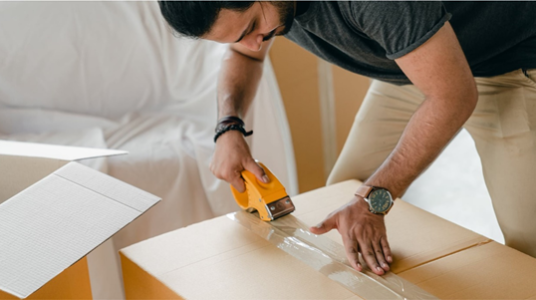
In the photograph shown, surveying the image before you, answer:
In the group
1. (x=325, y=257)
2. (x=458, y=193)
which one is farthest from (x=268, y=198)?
(x=458, y=193)

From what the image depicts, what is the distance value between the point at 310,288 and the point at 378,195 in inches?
9.5

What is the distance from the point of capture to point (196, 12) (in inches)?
36.6

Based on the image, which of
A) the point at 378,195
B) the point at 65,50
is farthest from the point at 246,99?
the point at 65,50

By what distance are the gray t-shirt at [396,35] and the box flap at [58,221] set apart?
1.52 feet

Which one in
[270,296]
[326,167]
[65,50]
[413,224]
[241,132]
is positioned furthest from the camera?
[326,167]

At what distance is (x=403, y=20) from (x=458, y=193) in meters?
1.85

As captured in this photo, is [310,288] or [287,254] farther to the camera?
[287,254]

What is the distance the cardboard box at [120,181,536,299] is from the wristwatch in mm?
70

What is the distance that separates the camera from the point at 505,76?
1.22 m

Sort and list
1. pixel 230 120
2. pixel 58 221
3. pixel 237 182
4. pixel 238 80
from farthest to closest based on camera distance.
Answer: pixel 238 80 < pixel 230 120 < pixel 237 182 < pixel 58 221

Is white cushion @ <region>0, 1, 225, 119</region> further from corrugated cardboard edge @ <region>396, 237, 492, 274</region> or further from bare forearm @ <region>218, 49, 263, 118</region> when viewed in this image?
corrugated cardboard edge @ <region>396, 237, 492, 274</region>

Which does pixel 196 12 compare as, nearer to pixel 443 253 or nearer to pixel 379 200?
pixel 379 200

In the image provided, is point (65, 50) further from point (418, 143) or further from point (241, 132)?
point (418, 143)

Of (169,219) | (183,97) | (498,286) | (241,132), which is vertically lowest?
(498,286)
